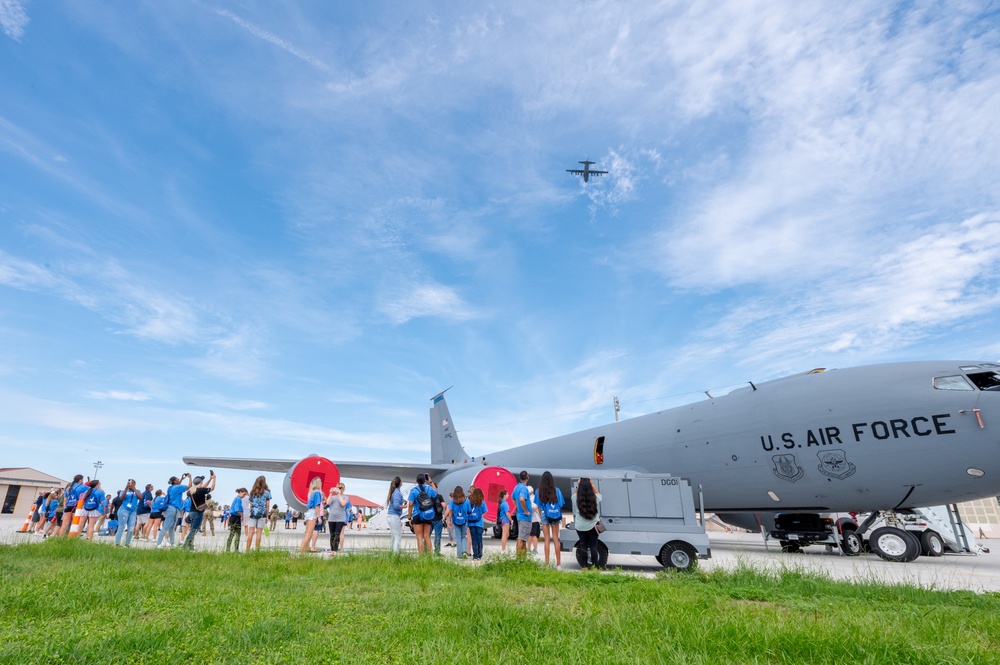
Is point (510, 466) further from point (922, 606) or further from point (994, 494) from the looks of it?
point (922, 606)

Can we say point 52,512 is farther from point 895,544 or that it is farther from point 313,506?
point 895,544

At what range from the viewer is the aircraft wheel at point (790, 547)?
13217 millimetres

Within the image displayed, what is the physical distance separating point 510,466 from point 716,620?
16.6 metres

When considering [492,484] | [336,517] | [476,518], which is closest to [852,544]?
[492,484]

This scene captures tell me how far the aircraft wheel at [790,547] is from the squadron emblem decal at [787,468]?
108 inches

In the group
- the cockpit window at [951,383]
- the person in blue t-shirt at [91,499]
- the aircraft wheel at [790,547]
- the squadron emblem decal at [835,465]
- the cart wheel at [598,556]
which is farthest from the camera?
the person in blue t-shirt at [91,499]

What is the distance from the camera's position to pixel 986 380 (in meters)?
10.0

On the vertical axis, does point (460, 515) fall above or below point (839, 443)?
below

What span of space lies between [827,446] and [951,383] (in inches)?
103

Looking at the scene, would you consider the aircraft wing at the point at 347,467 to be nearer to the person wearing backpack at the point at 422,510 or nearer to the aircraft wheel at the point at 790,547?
the person wearing backpack at the point at 422,510

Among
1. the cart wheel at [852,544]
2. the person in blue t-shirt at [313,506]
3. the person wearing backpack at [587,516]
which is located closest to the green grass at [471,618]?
the person wearing backpack at [587,516]

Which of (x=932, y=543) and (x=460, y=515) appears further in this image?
(x=460, y=515)

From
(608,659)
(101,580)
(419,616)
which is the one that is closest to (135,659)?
(419,616)

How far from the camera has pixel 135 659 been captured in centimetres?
312
